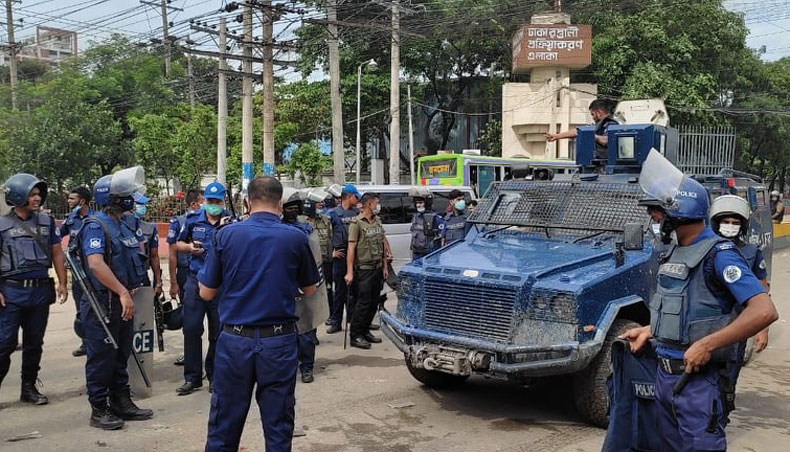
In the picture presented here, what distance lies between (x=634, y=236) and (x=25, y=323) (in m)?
4.83

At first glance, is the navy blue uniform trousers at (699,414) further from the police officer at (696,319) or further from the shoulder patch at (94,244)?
the shoulder patch at (94,244)

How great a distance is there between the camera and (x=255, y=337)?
3482 mm

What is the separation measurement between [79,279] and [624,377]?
12.3 feet

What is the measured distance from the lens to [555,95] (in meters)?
30.6

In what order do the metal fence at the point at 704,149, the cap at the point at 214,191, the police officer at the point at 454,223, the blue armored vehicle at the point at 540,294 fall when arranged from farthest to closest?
the metal fence at the point at 704,149, the police officer at the point at 454,223, the cap at the point at 214,191, the blue armored vehicle at the point at 540,294

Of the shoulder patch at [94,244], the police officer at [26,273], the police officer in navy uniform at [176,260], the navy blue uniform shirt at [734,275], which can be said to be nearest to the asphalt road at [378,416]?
the police officer at [26,273]

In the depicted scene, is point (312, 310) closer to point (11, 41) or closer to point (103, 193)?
point (103, 193)

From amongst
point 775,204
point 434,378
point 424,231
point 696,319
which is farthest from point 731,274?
point 775,204

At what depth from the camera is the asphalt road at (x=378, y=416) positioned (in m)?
4.73

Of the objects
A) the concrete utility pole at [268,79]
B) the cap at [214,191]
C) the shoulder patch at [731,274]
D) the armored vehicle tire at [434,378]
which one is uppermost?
the concrete utility pole at [268,79]

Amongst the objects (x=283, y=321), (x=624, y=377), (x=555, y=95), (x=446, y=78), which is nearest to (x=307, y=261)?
(x=283, y=321)

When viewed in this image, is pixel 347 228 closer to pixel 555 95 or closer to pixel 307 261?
pixel 307 261

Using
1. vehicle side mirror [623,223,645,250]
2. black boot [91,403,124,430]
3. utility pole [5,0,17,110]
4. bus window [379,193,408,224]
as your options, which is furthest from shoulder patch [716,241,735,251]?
utility pole [5,0,17,110]

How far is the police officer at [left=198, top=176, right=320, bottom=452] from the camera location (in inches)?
136
